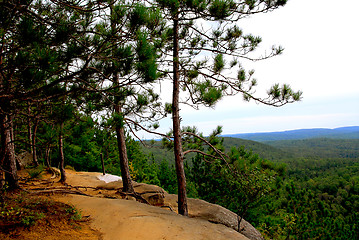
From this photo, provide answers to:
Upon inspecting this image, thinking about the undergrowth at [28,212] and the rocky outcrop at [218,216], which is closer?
the undergrowth at [28,212]

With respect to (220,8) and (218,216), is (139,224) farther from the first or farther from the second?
(220,8)

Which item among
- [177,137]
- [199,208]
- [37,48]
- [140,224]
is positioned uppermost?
[37,48]

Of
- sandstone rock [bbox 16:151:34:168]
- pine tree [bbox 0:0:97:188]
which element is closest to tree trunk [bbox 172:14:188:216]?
pine tree [bbox 0:0:97:188]

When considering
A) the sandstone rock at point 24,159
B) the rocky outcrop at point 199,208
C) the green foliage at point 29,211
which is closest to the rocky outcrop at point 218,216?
the rocky outcrop at point 199,208

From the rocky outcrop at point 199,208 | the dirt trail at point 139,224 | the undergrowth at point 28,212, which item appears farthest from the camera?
the rocky outcrop at point 199,208

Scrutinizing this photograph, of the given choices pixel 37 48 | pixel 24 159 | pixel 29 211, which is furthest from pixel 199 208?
pixel 24 159

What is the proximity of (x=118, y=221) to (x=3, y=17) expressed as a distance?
314 cm

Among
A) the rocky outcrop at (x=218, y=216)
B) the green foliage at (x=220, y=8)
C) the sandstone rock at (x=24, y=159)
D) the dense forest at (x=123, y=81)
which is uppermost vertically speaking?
the green foliage at (x=220, y=8)

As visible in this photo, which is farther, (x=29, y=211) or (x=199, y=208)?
(x=199, y=208)

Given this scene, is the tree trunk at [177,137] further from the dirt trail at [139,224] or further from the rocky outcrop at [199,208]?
the dirt trail at [139,224]

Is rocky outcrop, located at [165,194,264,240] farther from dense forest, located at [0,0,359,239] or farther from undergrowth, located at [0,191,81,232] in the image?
undergrowth, located at [0,191,81,232]

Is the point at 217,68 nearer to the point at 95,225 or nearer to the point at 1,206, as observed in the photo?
the point at 95,225

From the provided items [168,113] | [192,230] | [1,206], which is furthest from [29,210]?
[168,113]

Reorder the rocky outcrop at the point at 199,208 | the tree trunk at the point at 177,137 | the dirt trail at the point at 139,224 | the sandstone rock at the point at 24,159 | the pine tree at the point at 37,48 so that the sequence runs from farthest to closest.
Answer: the sandstone rock at the point at 24,159 < the rocky outcrop at the point at 199,208 < the tree trunk at the point at 177,137 < the dirt trail at the point at 139,224 < the pine tree at the point at 37,48
